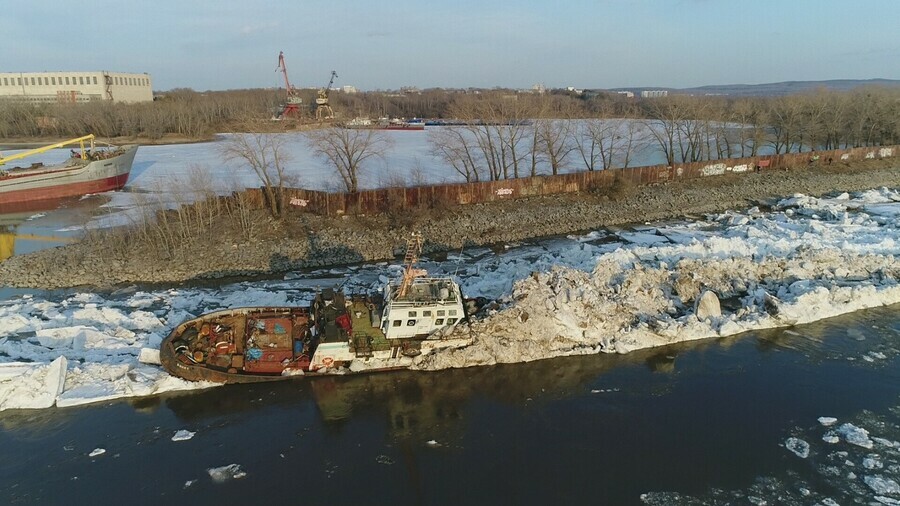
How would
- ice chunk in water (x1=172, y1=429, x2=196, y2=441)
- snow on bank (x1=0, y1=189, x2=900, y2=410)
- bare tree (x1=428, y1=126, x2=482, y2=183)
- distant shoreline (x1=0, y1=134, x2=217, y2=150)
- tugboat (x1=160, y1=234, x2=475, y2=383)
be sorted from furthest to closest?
1. distant shoreline (x1=0, y1=134, x2=217, y2=150)
2. bare tree (x1=428, y1=126, x2=482, y2=183)
3. snow on bank (x1=0, y1=189, x2=900, y2=410)
4. tugboat (x1=160, y1=234, x2=475, y2=383)
5. ice chunk in water (x1=172, y1=429, x2=196, y2=441)

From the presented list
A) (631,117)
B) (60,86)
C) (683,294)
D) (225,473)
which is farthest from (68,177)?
(60,86)

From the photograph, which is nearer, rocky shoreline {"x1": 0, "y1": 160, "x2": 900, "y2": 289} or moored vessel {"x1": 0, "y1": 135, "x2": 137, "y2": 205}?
rocky shoreline {"x1": 0, "y1": 160, "x2": 900, "y2": 289}

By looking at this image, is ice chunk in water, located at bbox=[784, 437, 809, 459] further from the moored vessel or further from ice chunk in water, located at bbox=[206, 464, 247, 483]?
the moored vessel

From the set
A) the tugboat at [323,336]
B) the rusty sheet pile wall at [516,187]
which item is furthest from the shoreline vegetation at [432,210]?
the tugboat at [323,336]

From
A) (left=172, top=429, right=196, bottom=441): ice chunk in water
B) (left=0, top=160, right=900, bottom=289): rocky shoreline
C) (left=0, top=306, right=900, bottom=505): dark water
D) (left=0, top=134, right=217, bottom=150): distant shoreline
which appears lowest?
(left=0, top=306, right=900, bottom=505): dark water

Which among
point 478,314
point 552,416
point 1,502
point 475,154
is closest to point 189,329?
point 1,502

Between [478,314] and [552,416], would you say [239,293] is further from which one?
[552,416]

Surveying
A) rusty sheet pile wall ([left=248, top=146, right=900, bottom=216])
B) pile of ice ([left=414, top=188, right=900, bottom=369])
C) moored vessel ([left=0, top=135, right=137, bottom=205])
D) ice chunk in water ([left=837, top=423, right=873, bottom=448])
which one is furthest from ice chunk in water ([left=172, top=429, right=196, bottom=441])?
moored vessel ([left=0, top=135, right=137, bottom=205])

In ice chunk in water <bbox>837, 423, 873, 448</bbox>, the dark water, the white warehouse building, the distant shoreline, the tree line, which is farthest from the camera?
the white warehouse building

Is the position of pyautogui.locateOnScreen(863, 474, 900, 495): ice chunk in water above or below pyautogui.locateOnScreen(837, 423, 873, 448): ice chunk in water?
below
